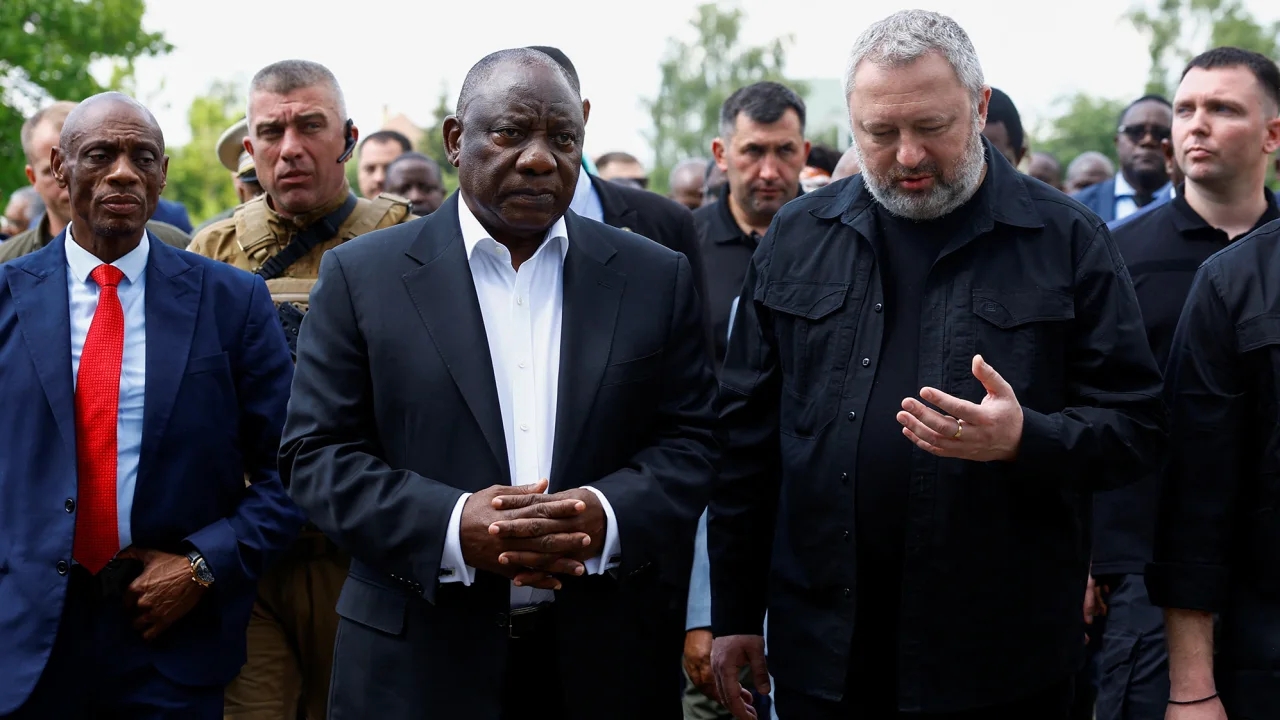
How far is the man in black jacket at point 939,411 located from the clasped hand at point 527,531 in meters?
0.77

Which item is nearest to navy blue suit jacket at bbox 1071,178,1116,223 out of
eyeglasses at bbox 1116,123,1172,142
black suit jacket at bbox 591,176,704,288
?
eyeglasses at bbox 1116,123,1172,142

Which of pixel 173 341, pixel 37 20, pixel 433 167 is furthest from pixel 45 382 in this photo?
pixel 37 20

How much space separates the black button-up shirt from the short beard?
0.07m

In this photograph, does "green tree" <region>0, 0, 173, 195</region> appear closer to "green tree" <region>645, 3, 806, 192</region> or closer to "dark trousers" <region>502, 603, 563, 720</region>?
"dark trousers" <region>502, 603, 563, 720</region>

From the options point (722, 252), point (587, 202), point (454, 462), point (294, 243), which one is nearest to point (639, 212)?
point (587, 202)

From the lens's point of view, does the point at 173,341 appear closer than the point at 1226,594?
No

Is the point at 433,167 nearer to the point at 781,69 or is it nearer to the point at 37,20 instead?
the point at 37,20

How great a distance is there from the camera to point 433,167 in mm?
8875

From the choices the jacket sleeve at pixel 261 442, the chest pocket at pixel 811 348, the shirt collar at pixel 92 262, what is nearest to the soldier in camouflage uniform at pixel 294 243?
the jacket sleeve at pixel 261 442

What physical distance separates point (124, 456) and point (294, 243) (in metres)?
1.36

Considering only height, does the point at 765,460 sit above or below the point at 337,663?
above

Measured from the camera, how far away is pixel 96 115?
4.40m

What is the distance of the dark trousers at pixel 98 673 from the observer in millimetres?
4070

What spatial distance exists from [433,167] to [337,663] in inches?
222
